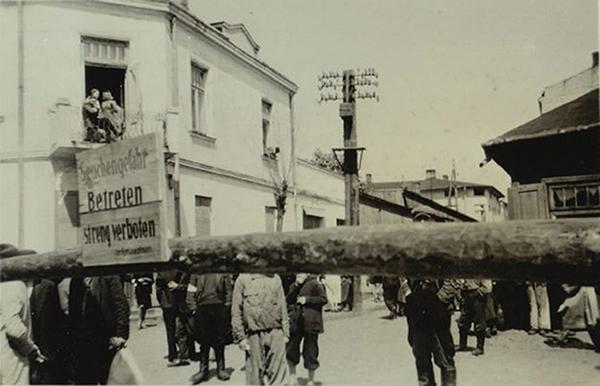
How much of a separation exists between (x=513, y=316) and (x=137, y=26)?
33.9 ft

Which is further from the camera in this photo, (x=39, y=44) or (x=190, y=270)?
(x=39, y=44)

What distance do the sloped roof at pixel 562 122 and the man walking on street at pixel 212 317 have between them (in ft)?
20.2

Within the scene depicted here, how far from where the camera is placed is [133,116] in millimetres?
13453

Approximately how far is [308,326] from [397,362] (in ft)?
6.97

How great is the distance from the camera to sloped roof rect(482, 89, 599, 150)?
9.59m

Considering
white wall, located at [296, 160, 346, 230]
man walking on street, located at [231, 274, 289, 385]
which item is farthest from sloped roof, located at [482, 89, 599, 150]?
white wall, located at [296, 160, 346, 230]

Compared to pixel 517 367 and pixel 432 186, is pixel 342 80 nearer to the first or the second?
pixel 517 367

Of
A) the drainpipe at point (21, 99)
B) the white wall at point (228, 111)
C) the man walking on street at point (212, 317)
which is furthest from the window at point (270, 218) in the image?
the man walking on street at point (212, 317)

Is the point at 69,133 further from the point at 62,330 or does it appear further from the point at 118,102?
the point at 62,330

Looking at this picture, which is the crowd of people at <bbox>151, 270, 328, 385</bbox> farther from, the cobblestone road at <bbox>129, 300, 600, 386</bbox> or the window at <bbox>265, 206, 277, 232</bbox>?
the window at <bbox>265, 206, 277, 232</bbox>

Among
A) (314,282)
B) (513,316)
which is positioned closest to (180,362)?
(314,282)

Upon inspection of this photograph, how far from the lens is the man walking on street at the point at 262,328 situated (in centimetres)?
579

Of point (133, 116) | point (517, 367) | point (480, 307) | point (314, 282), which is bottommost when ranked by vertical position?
point (517, 367)

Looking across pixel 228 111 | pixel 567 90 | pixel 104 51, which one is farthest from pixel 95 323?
pixel 567 90
